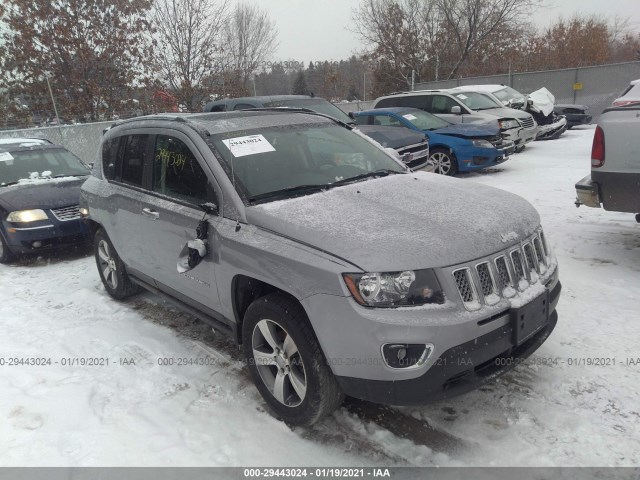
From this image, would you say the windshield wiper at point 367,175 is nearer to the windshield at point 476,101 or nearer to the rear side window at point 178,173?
the rear side window at point 178,173

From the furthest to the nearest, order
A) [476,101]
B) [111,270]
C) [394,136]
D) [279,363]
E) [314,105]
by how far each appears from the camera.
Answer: [476,101] → [314,105] → [394,136] → [111,270] → [279,363]

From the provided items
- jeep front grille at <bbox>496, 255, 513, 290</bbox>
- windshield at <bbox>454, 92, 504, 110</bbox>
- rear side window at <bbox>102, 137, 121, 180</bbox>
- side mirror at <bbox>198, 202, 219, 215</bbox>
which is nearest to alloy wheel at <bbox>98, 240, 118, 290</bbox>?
rear side window at <bbox>102, 137, 121, 180</bbox>

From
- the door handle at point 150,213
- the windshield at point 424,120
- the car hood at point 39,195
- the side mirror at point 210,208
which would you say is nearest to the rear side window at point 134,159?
the door handle at point 150,213

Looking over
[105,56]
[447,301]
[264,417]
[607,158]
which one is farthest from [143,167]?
[105,56]

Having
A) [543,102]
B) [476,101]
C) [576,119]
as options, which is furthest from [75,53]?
[576,119]

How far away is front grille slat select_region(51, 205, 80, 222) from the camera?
6539mm

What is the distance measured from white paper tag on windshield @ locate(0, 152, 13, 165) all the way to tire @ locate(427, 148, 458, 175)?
302 inches

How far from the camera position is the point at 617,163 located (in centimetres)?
460

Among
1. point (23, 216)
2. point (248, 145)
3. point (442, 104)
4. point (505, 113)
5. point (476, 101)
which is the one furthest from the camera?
point (476, 101)

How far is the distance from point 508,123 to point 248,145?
31.4 ft

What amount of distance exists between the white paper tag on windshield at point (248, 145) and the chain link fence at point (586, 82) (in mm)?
21054

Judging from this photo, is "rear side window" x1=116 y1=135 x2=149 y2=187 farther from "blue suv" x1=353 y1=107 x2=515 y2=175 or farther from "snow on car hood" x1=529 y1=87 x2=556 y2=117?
"snow on car hood" x1=529 y1=87 x2=556 y2=117

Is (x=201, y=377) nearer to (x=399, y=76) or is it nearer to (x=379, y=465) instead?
(x=379, y=465)

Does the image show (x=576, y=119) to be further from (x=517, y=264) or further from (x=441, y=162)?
(x=517, y=264)
